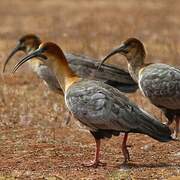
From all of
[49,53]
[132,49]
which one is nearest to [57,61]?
[49,53]

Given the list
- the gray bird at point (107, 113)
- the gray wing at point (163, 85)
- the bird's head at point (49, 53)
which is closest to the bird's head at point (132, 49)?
the gray wing at point (163, 85)

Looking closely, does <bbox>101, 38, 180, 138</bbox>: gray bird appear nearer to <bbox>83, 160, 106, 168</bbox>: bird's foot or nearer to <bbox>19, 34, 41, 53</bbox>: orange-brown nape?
<bbox>83, 160, 106, 168</bbox>: bird's foot

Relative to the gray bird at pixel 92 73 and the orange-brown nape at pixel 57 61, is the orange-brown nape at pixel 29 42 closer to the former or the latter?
the gray bird at pixel 92 73

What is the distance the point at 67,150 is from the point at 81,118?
1188mm

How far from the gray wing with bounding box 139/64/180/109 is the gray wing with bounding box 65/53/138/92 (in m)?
1.94

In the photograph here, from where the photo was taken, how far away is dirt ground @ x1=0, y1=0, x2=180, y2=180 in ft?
29.5

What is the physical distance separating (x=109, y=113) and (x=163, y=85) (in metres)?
2.01

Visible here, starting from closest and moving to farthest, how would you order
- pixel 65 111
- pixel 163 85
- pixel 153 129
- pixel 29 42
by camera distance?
pixel 153 129
pixel 163 85
pixel 65 111
pixel 29 42

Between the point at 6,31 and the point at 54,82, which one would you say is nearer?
the point at 54,82

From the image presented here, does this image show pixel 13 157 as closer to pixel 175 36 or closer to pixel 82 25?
pixel 175 36

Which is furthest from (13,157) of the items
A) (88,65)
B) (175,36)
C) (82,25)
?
(82,25)

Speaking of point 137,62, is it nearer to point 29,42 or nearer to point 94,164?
point 94,164

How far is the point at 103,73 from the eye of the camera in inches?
514

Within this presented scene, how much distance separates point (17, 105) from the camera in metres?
13.4
